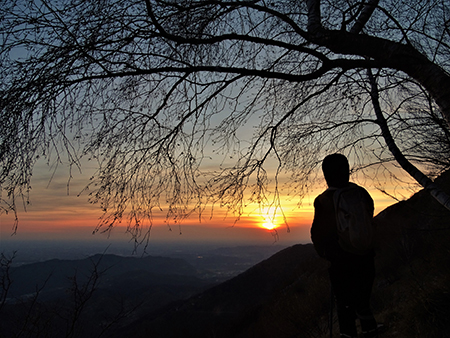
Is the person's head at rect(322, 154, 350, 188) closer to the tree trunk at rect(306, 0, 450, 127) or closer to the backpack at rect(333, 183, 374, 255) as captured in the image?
the backpack at rect(333, 183, 374, 255)

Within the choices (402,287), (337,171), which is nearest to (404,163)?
(337,171)

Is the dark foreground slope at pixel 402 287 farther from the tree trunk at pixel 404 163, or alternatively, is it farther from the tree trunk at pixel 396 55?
the tree trunk at pixel 396 55

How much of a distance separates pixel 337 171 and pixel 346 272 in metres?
0.87

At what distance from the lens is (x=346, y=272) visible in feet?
6.65

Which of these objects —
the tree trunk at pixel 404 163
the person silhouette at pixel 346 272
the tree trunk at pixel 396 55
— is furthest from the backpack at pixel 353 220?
the tree trunk at pixel 404 163

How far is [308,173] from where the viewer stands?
3.73 metres

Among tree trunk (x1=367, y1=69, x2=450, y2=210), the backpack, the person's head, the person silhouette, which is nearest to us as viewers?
the backpack

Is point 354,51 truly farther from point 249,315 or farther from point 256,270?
point 256,270

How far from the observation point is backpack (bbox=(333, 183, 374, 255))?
190 centimetres

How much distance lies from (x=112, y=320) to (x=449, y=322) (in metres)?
5.05

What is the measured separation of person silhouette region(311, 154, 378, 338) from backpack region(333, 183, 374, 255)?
6cm

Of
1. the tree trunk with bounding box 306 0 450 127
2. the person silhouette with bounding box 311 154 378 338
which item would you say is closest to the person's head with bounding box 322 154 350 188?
the person silhouette with bounding box 311 154 378 338

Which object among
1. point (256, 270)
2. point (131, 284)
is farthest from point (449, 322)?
point (131, 284)

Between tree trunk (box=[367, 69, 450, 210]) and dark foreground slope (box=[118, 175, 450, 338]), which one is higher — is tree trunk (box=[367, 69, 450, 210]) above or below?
above
